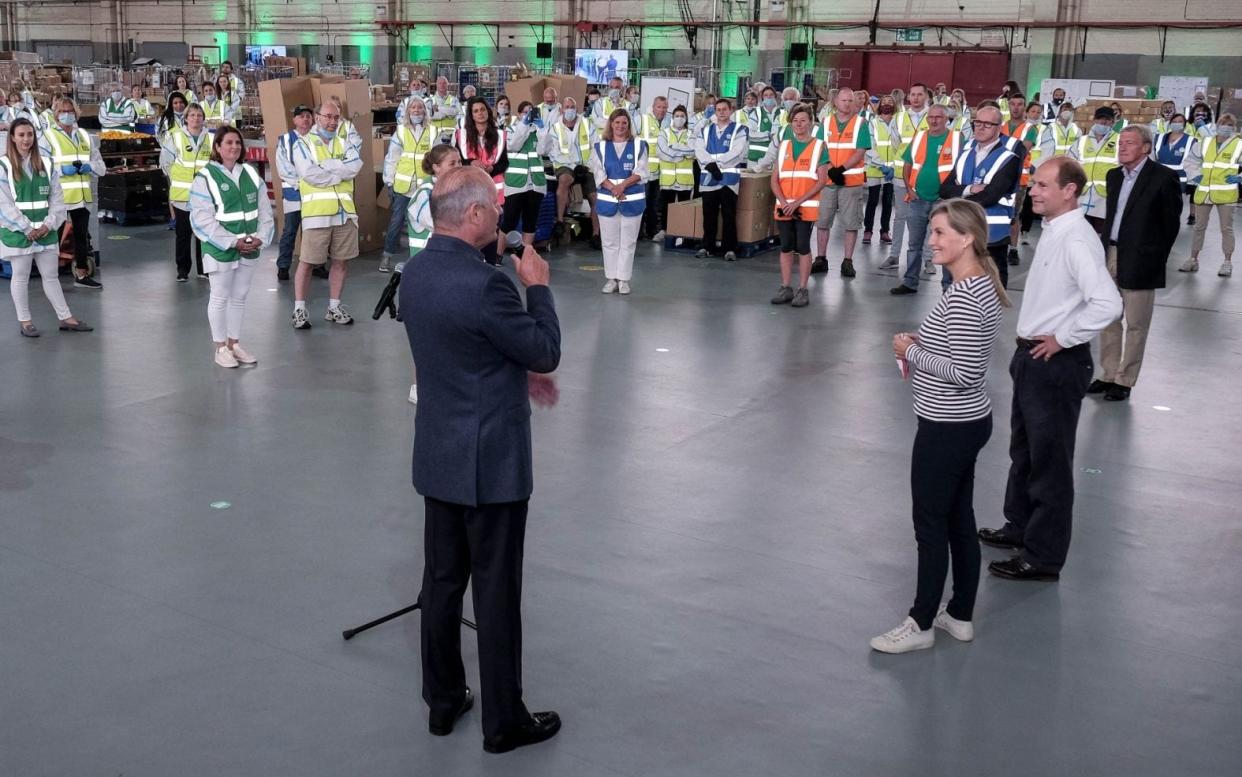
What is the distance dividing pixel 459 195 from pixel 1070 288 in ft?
8.14

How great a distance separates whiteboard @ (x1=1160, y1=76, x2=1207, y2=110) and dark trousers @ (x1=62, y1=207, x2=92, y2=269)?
2010cm

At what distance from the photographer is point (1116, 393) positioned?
7289 millimetres

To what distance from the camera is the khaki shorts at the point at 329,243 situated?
833 centimetres

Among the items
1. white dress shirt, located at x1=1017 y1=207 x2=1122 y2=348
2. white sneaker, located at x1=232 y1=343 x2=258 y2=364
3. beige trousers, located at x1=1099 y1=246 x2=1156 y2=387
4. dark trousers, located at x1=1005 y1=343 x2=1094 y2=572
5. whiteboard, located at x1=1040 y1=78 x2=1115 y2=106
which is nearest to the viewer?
white dress shirt, located at x1=1017 y1=207 x2=1122 y2=348

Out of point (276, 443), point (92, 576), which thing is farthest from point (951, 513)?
point (276, 443)

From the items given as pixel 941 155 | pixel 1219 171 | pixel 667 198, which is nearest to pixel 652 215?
pixel 667 198

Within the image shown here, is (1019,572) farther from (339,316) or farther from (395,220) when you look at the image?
(395,220)

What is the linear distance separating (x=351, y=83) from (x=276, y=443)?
6282mm

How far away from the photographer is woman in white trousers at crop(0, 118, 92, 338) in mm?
7855

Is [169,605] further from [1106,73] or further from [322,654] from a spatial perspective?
[1106,73]

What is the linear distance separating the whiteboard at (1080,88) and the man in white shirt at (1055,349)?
731 inches

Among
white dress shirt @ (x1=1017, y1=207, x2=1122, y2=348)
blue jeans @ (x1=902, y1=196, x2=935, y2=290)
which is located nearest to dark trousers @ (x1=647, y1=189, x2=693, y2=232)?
blue jeans @ (x1=902, y1=196, x2=935, y2=290)

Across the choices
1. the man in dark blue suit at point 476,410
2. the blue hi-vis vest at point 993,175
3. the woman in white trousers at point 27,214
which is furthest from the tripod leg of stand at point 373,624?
the blue hi-vis vest at point 993,175

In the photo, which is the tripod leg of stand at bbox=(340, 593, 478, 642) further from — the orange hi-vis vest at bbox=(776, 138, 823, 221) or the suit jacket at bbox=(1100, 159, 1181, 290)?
the orange hi-vis vest at bbox=(776, 138, 823, 221)
